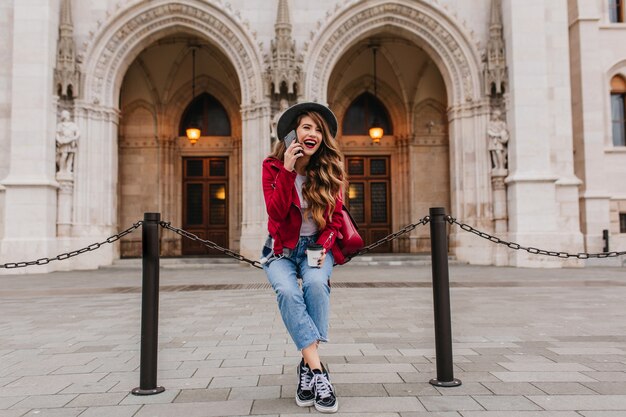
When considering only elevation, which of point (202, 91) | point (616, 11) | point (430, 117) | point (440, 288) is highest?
point (616, 11)

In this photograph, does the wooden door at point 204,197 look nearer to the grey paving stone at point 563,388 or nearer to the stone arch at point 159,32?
the stone arch at point 159,32

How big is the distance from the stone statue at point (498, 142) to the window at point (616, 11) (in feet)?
25.1

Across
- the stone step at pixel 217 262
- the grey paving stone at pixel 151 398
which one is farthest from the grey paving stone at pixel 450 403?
the stone step at pixel 217 262

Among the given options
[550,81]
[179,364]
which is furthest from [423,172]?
[179,364]

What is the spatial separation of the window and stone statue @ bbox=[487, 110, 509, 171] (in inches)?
302

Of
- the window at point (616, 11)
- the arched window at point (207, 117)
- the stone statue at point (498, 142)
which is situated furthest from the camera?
the arched window at point (207, 117)

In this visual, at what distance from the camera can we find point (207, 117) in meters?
21.0

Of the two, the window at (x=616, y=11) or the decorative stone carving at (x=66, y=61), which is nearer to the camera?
the decorative stone carving at (x=66, y=61)

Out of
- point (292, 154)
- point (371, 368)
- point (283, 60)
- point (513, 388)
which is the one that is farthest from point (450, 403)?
point (283, 60)

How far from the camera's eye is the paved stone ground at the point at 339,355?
3.14m

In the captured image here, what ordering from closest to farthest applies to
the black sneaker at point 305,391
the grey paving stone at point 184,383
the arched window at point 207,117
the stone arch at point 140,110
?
the black sneaker at point 305,391
the grey paving stone at point 184,383
the stone arch at point 140,110
the arched window at point 207,117

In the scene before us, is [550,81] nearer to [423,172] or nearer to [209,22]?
[423,172]

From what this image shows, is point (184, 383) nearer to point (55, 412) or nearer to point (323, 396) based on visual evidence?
point (55, 412)

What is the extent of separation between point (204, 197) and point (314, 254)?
17.8m
